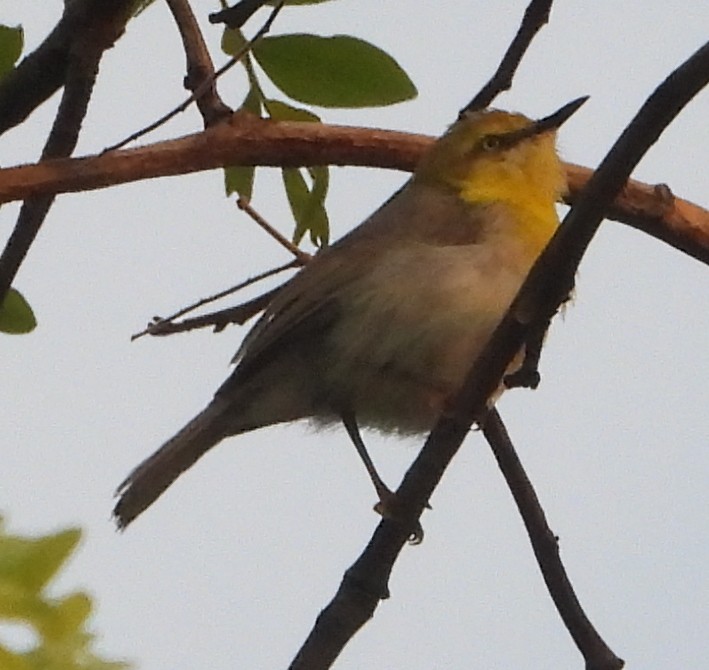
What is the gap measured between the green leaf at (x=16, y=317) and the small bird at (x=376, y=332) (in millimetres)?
655

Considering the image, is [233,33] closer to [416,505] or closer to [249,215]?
[249,215]

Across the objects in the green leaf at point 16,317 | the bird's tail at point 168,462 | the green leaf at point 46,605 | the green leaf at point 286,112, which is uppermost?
the green leaf at point 286,112

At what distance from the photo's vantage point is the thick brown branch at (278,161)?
77.2 inches

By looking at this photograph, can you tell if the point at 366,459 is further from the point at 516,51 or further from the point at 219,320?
the point at 516,51

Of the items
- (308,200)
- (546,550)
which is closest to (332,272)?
(308,200)

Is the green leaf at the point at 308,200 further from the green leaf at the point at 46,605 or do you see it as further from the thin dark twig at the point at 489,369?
the green leaf at the point at 46,605

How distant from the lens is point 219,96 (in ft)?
7.44

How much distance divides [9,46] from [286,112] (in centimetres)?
50

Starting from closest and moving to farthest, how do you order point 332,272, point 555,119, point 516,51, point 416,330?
1. point 516,51
2. point 416,330
3. point 332,272
4. point 555,119

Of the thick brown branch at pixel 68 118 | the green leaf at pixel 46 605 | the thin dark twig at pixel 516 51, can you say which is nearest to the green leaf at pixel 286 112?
the thick brown branch at pixel 68 118

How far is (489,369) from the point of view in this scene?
189 cm

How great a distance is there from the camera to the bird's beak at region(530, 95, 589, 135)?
3.61m

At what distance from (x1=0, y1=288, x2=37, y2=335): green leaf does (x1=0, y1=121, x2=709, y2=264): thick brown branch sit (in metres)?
0.42

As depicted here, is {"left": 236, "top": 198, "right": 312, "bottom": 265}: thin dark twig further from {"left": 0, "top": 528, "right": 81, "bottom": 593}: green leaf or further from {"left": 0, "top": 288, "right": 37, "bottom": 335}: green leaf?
{"left": 0, "top": 528, "right": 81, "bottom": 593}: green leaf
